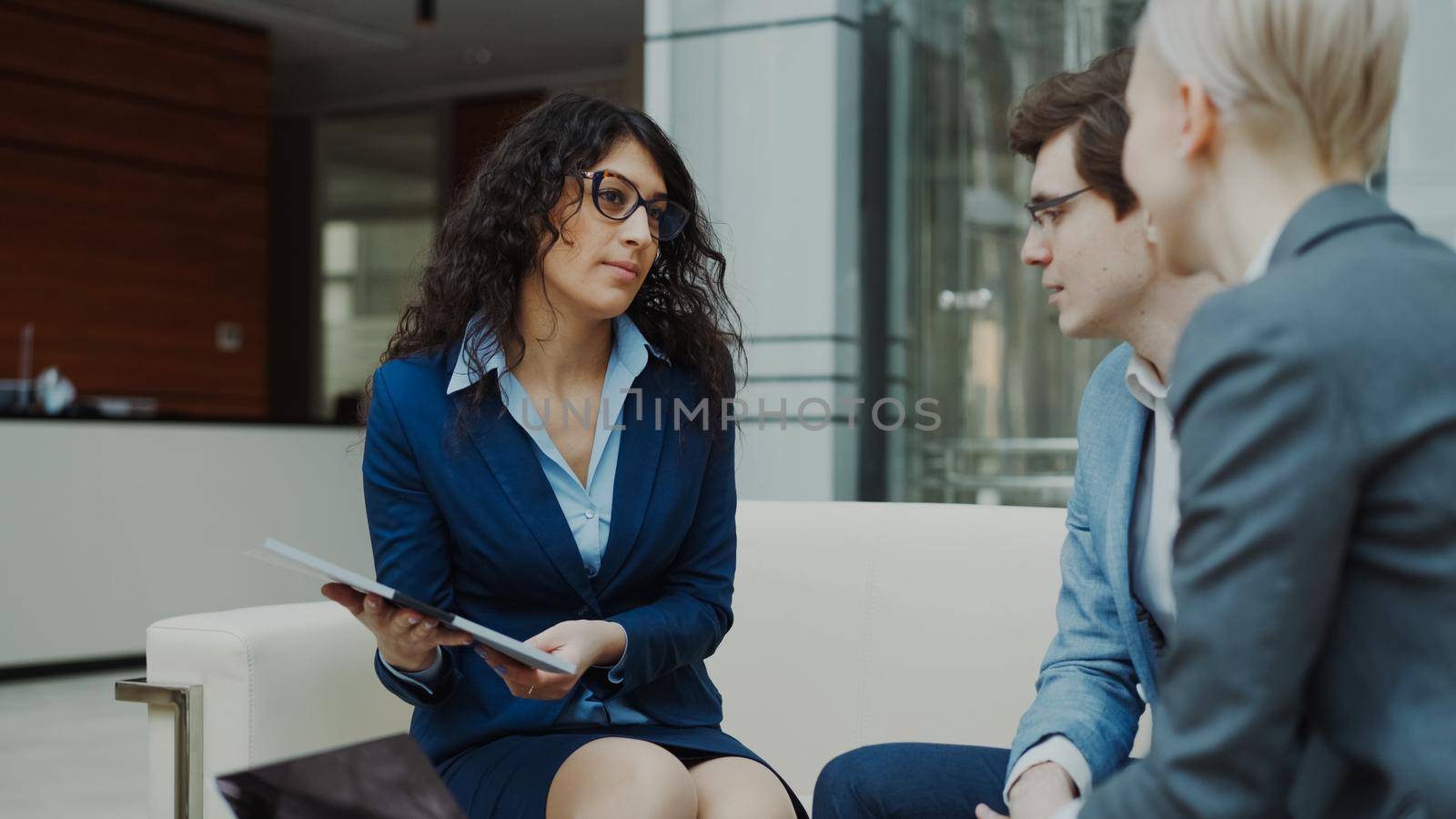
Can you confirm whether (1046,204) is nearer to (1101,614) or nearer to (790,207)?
(1101,614)

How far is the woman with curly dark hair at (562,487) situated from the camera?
1.75 metres

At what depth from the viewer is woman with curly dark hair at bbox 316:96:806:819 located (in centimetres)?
175

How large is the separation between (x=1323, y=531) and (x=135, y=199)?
9.21 m

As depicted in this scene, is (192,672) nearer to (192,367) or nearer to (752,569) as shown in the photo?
(752,569)

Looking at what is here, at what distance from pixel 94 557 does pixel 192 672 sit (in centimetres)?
444

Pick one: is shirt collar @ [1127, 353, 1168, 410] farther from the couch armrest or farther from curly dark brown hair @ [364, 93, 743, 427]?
the couch armrest

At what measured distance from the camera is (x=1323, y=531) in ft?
2.45

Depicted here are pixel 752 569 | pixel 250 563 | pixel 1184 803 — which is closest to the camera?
pixel 1184 803

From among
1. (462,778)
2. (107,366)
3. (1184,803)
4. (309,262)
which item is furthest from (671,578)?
(309,262)

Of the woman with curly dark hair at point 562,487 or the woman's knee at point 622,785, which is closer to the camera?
the woman's knee at point 622,785

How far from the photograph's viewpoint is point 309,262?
11992 millimetres

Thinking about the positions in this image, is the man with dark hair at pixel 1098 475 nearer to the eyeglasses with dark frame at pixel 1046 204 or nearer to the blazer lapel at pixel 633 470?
the eyeglasses with dark frame at pixel 1046 204

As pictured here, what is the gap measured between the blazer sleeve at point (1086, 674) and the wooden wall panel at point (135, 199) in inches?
310

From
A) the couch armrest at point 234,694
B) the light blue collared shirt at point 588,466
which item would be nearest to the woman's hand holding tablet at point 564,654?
the light blue collared shirt at point 588,466
